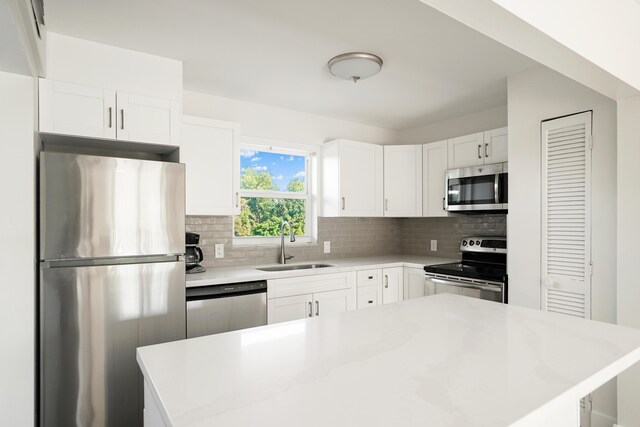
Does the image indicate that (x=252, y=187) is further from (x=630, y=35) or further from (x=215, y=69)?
(x=630, y=35)

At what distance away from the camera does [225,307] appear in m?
2.65

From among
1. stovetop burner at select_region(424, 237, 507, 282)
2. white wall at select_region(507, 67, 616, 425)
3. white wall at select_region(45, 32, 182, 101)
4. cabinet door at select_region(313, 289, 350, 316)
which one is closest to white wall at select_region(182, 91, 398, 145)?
white wall at select_region(45, 32, 182, 101)

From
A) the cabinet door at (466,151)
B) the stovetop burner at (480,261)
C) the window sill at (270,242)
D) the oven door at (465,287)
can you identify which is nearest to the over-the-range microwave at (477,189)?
the cabinet door at (466,151)

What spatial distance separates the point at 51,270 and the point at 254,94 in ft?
6.82

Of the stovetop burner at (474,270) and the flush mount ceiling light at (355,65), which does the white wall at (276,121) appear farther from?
the stovetop burner at (474,270)

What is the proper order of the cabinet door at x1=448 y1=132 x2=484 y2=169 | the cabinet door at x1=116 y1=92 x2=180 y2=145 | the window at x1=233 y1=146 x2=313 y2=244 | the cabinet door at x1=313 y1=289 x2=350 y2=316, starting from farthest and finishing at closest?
the window at x1=233 y1=146 x2=313 y2=244 → the cabinet door at x1=448 y1=132 x2=484 y2=169 → the cabinet door at x1=313 y1=289 x2=350 y2=316 → the cabinet door at x1=116 y1=92 x2=180 y2=145

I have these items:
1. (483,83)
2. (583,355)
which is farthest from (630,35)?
(583,355)

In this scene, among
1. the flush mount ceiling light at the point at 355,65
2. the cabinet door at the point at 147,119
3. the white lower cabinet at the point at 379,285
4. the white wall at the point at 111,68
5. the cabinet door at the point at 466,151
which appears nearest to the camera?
the white wall at the point at 111,68

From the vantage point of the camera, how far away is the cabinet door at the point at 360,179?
3.80m

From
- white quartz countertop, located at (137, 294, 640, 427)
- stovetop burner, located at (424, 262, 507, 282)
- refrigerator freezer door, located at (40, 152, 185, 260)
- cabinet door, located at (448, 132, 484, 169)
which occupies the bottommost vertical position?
stovetop burner, located at (424, 262, 507, 282)

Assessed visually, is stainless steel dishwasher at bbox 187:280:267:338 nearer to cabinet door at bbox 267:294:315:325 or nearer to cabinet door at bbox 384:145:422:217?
cabinet door at bbox 267:294:315:325

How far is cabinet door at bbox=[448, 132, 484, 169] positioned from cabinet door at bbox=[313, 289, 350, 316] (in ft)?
5.52

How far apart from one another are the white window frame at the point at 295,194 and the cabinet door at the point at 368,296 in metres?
0.81

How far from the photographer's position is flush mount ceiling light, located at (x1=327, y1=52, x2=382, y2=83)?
243cm
